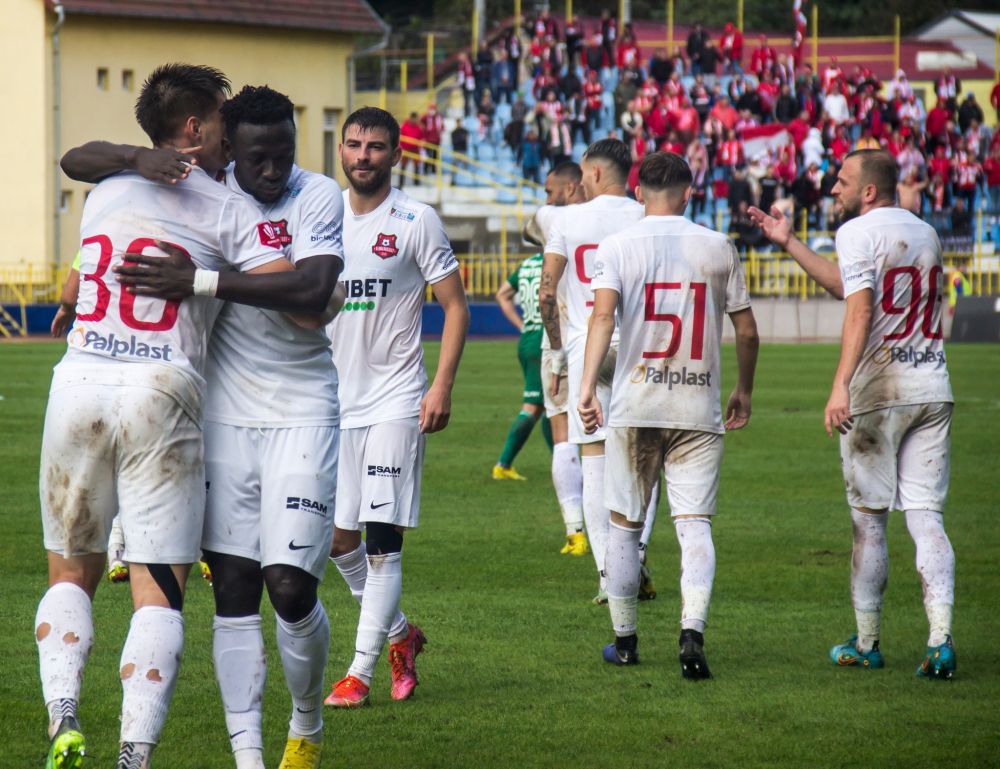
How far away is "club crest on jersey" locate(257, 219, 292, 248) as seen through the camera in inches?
197

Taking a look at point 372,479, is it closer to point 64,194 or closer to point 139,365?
point 139,365

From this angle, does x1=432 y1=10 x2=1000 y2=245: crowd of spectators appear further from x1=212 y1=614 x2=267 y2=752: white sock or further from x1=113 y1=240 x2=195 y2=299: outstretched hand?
x1=113 y1=240 x2=195 y2=299: outstretched hand

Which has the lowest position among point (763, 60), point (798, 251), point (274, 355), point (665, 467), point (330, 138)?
point (665, 467)

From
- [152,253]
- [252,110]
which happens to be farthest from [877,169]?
[152,253]

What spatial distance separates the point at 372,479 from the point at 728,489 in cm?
683

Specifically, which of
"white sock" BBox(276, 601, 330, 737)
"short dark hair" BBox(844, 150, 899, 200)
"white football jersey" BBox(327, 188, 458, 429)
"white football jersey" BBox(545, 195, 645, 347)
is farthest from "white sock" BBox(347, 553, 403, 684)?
"white football jersey" BBox(545, 195, 645, 347)

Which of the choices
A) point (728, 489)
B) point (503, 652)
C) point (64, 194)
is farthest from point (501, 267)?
point (503, 652)

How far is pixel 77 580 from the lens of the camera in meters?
5.02

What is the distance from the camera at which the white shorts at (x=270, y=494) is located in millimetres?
5113

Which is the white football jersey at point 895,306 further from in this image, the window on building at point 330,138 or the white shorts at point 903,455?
the window on building at point 330,138

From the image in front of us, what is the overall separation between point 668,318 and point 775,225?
648 mm

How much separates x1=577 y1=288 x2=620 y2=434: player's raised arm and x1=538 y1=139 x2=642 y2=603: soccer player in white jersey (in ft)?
6.13

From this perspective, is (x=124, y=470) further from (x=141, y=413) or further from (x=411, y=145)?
(x=411, y=145)

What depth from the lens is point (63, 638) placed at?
4.98 metres
